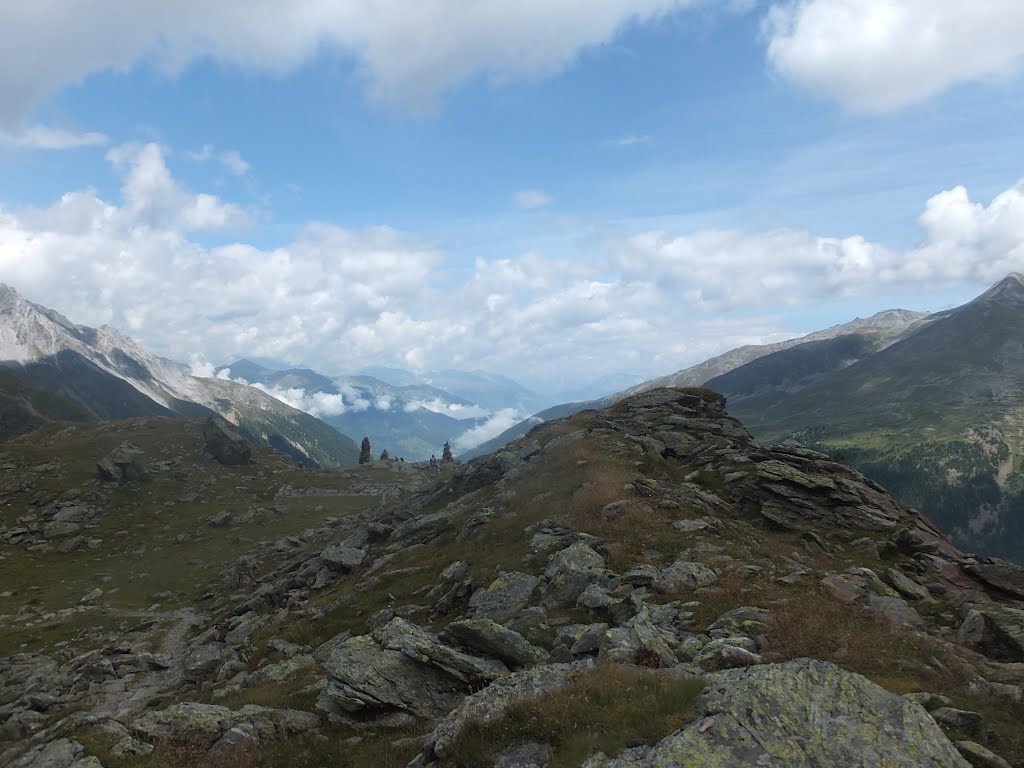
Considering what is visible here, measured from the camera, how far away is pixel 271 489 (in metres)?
92.1

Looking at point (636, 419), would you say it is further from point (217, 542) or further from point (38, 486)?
point (38, 486)

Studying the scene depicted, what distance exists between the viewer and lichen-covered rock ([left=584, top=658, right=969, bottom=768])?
37.1 feet

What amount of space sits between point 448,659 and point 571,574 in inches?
388

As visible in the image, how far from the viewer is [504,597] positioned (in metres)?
26.9

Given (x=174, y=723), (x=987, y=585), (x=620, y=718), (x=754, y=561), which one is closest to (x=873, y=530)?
(x=987, y=585)

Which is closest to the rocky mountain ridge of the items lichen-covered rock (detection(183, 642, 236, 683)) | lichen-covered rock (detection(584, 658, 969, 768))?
lichen-covered rock (detection(584, 658, 969, 768))

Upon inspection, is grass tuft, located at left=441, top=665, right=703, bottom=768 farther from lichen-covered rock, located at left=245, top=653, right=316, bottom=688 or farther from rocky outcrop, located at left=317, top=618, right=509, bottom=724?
lichen-covered rock, located at left=245, top=653, right=316, bottom=688

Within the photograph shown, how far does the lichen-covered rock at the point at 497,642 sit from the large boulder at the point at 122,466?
8899 centimetres

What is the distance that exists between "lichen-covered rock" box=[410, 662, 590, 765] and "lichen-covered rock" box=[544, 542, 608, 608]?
8.86 m

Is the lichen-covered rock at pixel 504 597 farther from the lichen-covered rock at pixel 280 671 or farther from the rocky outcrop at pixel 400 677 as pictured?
the lichen-covered rock at pixel 280 671

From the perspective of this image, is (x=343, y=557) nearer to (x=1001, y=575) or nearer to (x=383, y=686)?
(x=383, y=686)

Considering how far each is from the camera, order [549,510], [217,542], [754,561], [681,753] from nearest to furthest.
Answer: [681,753]
[754,561]
[549,510]
[217,542]

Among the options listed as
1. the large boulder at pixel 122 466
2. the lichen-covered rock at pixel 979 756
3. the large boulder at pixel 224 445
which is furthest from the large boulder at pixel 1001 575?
the large boulder at pixel 224 445

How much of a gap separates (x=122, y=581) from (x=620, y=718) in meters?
66.3
